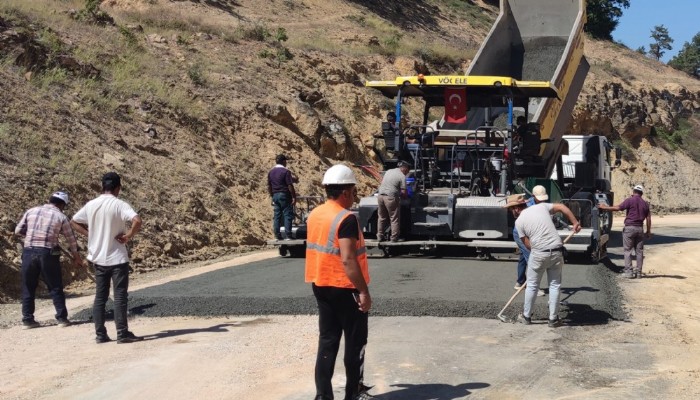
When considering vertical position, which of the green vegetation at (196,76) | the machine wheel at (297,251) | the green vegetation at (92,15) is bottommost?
the machine wheel at (297,251)

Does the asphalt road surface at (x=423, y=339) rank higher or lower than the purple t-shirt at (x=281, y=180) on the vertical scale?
lower

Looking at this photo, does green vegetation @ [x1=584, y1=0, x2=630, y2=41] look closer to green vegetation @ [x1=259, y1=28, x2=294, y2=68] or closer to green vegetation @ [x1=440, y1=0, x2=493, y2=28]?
green vegetation @ [x1=440, y1=0, x2=493, y2=28]

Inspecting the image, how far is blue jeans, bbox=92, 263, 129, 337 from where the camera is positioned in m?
8.00

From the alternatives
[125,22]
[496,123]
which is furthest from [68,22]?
[496,123]

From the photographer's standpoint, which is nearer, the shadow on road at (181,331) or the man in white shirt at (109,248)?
the man in white shirt at (109,248)

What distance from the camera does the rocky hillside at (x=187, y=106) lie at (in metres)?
15.3

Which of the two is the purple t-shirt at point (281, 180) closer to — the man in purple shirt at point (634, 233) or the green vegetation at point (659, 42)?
the man in purple shirt at point (634, 233)

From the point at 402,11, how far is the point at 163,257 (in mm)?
32419

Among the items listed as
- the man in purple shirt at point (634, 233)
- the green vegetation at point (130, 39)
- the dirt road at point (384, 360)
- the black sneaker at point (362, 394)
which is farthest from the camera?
the green vegetation at point (130, 39)

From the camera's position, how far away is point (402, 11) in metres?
44.5

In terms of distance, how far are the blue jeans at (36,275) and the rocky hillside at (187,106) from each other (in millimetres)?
2368

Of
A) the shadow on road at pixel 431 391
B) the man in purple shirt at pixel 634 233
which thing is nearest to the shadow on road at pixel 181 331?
the shadow on road at pixel 431 391

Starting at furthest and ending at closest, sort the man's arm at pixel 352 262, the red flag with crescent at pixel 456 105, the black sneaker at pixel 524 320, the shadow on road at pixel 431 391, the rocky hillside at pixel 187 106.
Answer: the rocky hillside at pixel 187 106 → the red flag with crescent at pixel 456 105 → the black sneaker at pixel 524 320 → the shadow on road at pixel 431 391 → the man's arm at pixel 352 262

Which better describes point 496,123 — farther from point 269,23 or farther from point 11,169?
point 269,23
